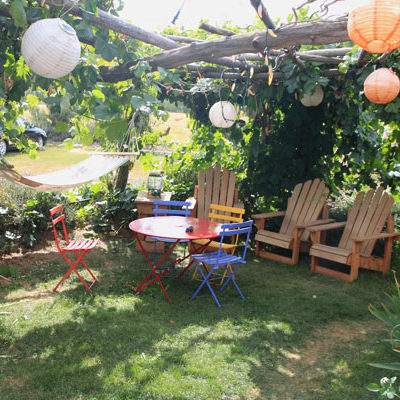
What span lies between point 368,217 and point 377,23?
10.8 feet

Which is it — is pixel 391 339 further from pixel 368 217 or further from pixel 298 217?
pixel 298 217

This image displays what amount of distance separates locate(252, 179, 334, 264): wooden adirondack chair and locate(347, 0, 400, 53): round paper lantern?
3.31 metres

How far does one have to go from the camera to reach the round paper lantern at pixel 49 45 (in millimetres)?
2535

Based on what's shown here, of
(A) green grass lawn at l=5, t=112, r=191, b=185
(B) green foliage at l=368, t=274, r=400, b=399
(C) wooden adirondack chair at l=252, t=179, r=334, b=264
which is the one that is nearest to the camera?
(B) green foliage at l=368, t=274, r=400, b=399

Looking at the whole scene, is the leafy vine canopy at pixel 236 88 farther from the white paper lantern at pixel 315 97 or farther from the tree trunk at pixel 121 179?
the tree trunk at pixel 121 179

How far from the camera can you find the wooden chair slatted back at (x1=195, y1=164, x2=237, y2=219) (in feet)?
19.9

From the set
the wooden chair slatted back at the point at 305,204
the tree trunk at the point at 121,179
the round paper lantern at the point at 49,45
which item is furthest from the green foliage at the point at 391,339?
the tree trunk at the point at 121,179

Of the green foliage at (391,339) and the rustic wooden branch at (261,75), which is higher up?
the rustic wooden branch at (261,75)

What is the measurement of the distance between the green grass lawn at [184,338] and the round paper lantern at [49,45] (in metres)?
1.90

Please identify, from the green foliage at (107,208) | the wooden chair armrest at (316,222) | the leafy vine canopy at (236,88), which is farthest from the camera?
the green foliage at (107,208)

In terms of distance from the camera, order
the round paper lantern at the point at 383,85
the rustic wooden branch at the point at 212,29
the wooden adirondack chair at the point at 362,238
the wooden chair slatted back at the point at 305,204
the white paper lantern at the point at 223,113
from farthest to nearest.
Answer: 1. the wooden chair slatted back at the point at 305,204
2. the wooden adirondack chair at the point at 362,238
3. the white paper lantern at the point at 223,113
4. the rustic wooden branch at the point at 212,29
5. the round paper lantern at the point at 383,85

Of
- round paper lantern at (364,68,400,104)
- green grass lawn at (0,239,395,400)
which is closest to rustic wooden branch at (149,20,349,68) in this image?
round paper lantern at (364,68,400,104)

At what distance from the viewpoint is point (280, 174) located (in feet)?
20.6

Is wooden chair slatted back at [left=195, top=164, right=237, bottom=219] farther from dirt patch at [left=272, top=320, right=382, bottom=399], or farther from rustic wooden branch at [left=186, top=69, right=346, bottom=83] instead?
dirt patch at [left=272, top=320, right=382, bottom=399]
